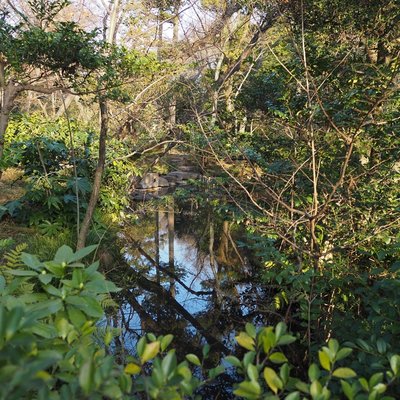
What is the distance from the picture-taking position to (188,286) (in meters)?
5.45

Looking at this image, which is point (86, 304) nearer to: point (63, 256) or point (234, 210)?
point (63, 256)

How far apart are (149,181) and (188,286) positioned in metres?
5.95

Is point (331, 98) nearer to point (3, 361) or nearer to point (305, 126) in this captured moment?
point (305, 126)

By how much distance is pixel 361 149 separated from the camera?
310 cm

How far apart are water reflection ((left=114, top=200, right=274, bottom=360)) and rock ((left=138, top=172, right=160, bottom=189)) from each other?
232 centimetres

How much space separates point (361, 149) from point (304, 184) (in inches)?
21.3

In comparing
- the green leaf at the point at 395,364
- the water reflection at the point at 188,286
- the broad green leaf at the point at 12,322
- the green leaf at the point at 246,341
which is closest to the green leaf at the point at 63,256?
the broad green leaf at the point at 12,322

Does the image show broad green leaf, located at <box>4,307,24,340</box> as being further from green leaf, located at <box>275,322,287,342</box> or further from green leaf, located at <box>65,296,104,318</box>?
green leaf, located at <box>275,322,287,342</box>

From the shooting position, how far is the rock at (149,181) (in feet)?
34.8

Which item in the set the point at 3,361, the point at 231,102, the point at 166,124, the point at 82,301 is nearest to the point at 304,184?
the point at 231,102

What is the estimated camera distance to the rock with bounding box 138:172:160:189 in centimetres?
1059

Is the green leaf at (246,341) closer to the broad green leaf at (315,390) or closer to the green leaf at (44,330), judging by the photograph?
the broad green leaf at (315,390)

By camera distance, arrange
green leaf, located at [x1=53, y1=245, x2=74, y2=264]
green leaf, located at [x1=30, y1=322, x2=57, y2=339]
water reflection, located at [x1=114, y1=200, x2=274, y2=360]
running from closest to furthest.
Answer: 1. green leaf, located at [x1=30, y1=322, x2=57, y2=339]
2. green leaf, located at [x1=53, y1=245, x2=74, y2=264]
3. water reflection, located at [x1=114, y1=200, x2=274, y2=360]

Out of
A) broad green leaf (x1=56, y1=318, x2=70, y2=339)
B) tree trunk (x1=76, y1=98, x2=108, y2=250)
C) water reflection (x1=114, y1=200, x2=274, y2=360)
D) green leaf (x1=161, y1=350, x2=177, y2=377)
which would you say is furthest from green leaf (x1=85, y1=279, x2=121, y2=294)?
tree trunk (x1=76, y1=98, x2=108, y2=250)
